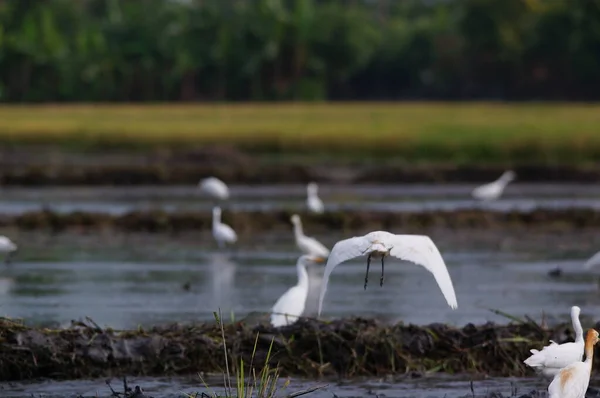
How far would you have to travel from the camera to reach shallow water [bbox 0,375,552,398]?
12.0m

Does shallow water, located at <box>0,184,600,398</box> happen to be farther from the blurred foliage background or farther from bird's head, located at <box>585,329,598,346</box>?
the blurred foliage background

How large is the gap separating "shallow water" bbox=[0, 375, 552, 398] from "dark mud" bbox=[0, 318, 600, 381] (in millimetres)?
238

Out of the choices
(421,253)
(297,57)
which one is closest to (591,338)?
(421,253)

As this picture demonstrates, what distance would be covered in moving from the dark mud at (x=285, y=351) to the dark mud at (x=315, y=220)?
40.0ft

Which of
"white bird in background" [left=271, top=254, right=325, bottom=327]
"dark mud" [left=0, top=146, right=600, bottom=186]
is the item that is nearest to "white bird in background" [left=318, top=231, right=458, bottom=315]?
"white bird in background" [left=271, top=254, right=325, bottom=327]

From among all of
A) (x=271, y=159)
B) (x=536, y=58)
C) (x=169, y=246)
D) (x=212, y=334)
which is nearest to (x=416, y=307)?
(x=212, y=334)

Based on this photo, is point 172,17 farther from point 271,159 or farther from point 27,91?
point 271,159

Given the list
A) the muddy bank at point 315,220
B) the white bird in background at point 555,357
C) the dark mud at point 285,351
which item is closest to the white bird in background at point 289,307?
the dark mud at point 285,351

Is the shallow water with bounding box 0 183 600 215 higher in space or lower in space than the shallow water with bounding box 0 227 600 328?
higher

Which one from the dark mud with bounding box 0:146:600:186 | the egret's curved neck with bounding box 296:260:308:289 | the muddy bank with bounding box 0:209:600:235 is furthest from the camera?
the dark mud with bounding box 0:146:600:186

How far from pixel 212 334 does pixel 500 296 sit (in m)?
5.41

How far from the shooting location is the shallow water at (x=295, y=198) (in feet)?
102

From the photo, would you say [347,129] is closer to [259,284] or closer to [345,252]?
[259,284]

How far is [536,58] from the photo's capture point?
333ft
